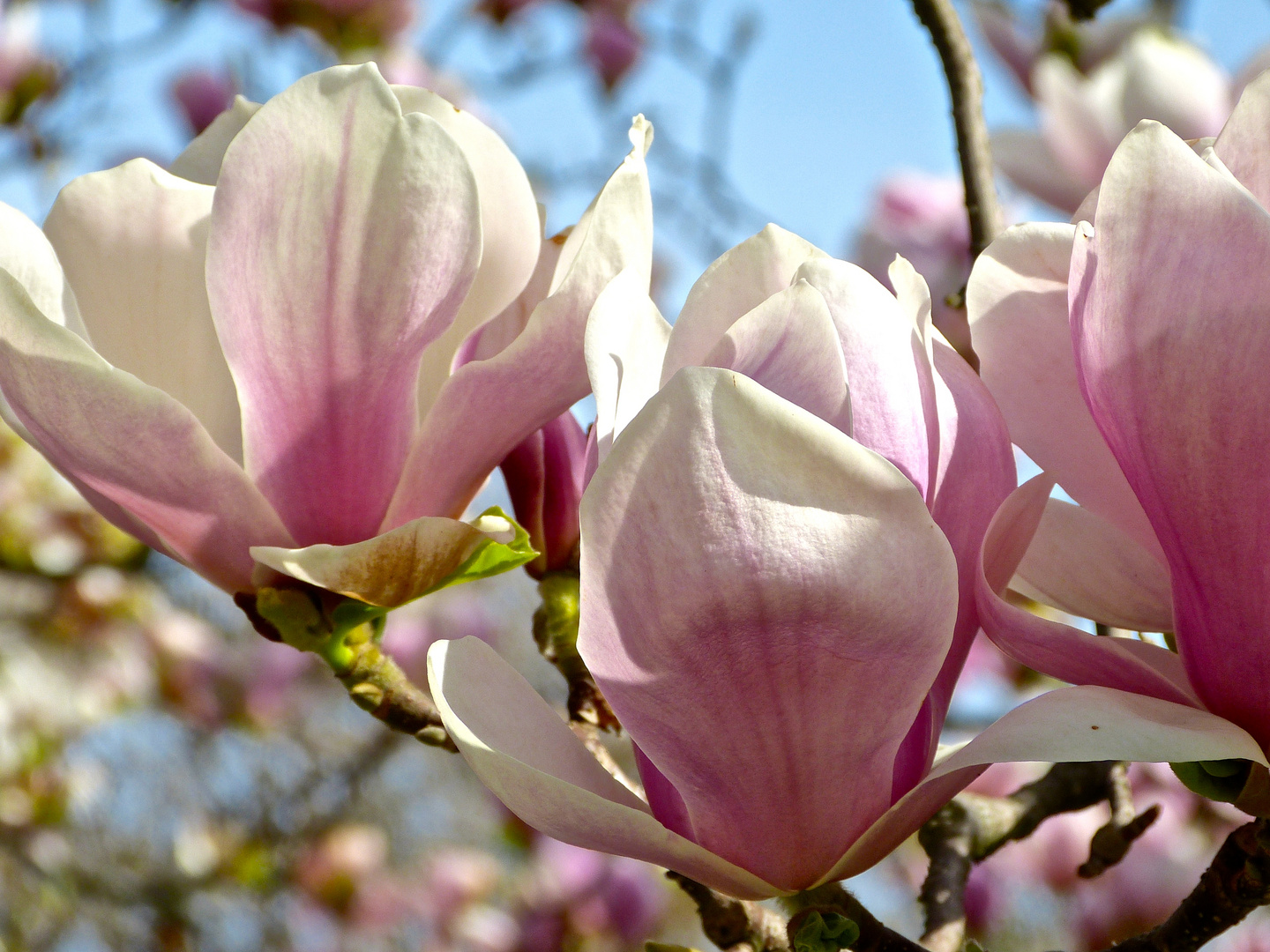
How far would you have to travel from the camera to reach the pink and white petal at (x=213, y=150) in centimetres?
53

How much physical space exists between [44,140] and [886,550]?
3.02m

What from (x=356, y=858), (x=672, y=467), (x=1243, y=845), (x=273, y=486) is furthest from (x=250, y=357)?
(x=356, y=858)

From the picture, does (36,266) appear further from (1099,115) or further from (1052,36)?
(1052,36)

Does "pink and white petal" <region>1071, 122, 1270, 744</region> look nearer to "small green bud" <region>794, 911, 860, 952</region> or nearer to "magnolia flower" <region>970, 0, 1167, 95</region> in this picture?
"small green bud" <region>794, 911, 860, 952</region>

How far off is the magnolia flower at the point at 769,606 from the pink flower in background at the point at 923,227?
163 cm

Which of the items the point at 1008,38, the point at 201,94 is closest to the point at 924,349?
the point at 1008,38

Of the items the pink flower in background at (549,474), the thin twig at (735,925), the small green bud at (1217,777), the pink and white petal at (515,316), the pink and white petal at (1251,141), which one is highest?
the pink and white petal at (1251,141)

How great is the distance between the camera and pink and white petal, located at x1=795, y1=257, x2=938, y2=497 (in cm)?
33

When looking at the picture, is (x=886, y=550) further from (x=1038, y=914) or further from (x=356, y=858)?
(x=1038, y=914)

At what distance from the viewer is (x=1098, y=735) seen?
0.97ft

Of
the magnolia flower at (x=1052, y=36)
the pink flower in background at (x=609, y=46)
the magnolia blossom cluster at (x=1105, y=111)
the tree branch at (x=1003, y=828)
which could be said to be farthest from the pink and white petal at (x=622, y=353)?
the pink flower in background at (x=609, y=46)

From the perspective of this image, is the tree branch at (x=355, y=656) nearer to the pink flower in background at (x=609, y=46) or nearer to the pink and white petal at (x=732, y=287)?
the pink and white petal at (x=732, y=287)

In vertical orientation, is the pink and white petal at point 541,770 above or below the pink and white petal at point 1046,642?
below

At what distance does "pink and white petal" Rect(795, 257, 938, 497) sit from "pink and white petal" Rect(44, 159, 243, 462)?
0.24 meters
